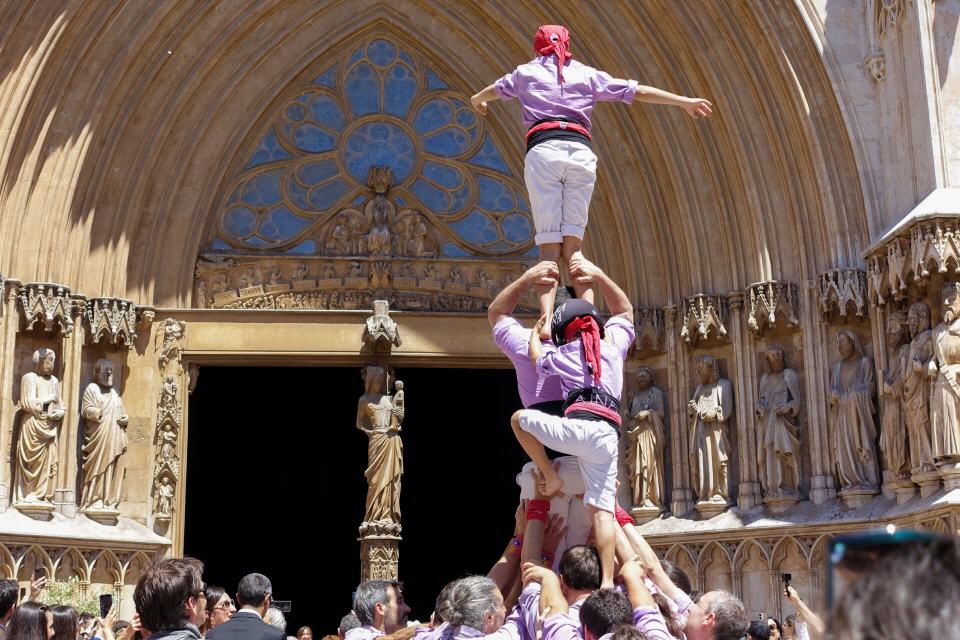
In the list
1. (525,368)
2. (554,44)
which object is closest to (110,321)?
(554,44)

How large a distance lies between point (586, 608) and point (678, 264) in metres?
8.84

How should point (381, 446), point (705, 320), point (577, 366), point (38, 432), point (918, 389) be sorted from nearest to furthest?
1. point (577, 366)
2. point (918, 389)
3. point (38, 432)
4. point (705, 320)
5. point (381, 446)

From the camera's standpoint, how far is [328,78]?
45.1ft

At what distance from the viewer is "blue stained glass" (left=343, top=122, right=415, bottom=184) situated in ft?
44.8

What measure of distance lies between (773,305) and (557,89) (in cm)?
548

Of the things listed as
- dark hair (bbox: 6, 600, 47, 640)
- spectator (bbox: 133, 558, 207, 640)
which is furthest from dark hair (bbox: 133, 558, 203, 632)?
dark hair (bbox: 6, 600, 47, 640)

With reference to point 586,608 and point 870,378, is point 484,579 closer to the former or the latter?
point 586,608

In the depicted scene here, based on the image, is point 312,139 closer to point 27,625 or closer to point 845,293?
point 845,293

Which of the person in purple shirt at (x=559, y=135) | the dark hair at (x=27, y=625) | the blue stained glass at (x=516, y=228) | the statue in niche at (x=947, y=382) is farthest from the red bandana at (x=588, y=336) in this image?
the blue stained glass at (x=516, y=228)

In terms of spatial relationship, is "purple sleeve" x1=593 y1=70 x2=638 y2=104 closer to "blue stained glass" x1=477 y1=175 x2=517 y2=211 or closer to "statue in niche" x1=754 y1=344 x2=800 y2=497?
"statue in niche" x1=754 y1=344 x2=800 y2=497

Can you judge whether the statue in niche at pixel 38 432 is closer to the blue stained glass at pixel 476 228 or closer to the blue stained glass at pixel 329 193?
the blue stained glass at pixel 329 193

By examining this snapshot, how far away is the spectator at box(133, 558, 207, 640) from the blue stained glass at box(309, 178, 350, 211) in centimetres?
1007

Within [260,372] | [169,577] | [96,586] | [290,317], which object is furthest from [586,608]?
[260,372]

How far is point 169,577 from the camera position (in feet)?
11.8
